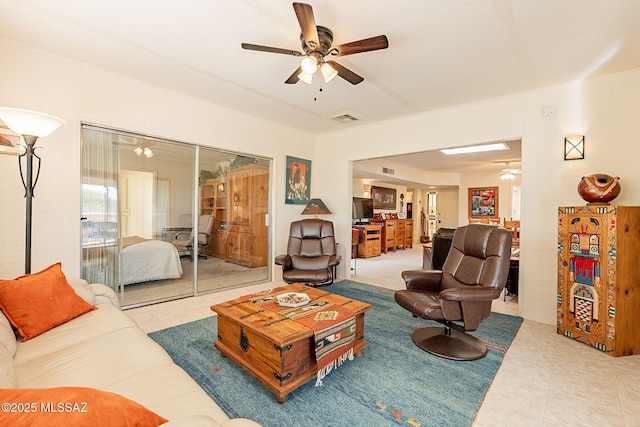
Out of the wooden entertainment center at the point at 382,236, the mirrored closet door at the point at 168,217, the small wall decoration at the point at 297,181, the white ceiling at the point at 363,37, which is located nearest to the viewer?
the white ceiling at the point at 363,37

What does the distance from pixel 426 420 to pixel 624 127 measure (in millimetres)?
3320

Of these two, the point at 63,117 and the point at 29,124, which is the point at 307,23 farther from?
the point at 63,117

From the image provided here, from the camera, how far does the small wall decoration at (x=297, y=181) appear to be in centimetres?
495

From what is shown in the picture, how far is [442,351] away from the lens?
92.7 inches

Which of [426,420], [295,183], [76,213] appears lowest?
[426,420]

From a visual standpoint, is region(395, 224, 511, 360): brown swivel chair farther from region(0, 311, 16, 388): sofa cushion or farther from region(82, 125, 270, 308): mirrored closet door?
region(82, 125, 270, 308): mirrored closet door

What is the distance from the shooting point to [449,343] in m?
2.47

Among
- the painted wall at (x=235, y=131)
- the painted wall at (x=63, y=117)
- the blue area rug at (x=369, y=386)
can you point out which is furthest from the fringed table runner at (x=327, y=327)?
the painted wall at (x=235, y=131)

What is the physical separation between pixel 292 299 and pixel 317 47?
1.95 metres

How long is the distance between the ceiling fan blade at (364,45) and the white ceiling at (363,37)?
0.26 metres

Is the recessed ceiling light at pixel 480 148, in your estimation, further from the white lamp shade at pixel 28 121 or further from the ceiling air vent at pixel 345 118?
the white lamp shade at pixel 28 121

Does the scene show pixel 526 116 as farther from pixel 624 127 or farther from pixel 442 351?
pixel 442 351

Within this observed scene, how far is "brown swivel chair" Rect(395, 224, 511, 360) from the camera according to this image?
2.20 m

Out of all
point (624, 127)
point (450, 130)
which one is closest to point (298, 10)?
point (450, 130)
